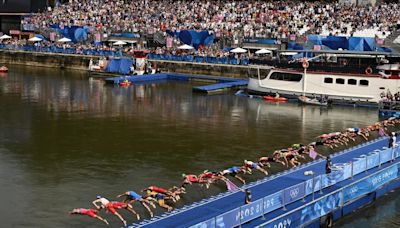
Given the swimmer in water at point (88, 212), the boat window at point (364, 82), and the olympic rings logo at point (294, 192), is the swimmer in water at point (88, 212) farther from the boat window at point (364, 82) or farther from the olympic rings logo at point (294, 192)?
the boat window at point (364, 82)

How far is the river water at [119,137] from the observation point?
27.3 meters

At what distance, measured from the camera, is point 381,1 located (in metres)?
84.3

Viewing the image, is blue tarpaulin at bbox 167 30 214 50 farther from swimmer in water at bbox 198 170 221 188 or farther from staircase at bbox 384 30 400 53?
swimmer in water at bbox 198 170 221 188

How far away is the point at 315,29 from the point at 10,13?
47.2 meters

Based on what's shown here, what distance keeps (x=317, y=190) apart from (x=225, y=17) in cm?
5976

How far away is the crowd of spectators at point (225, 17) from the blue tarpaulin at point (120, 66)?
39.7 ft

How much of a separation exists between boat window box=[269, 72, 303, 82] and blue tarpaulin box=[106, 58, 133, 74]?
2031cm

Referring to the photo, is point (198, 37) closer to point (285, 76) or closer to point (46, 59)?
point (46, 59)

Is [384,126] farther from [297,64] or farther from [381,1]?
[381,1]

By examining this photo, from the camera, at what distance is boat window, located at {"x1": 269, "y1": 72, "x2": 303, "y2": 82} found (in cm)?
5600

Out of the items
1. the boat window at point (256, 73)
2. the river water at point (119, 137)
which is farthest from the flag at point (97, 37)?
the boat window at point (256, 73)

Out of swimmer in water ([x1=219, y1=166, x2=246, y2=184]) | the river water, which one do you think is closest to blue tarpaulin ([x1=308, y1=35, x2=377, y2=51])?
the river water

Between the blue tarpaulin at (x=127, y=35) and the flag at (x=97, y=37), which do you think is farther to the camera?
the flag at (x=97, y=37)

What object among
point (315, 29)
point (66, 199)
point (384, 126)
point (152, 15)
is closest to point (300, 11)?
point (315, 29)
